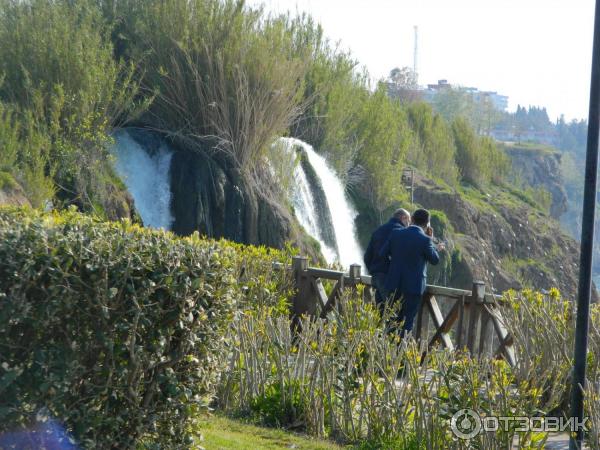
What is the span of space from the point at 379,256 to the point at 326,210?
15.7m

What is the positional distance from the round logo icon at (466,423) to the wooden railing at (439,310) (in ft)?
10.6

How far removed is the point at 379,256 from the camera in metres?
9.52

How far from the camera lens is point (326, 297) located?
10.8m

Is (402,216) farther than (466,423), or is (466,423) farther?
(402,216)

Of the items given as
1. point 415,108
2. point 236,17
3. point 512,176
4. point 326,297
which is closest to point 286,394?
→ point 326,297

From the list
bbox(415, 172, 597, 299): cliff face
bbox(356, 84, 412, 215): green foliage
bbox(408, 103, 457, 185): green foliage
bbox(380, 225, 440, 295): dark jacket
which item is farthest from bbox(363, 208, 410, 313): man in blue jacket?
bbox(408, 103, 457, 185): green foliage

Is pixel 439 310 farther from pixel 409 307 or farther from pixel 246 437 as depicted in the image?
pixel 246 437

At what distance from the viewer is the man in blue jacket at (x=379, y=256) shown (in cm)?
955

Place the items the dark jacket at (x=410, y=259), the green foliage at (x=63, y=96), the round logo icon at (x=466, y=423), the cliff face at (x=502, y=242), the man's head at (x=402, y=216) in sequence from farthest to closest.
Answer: the cliff face at (x=502, y=242) → the green foliage at (x=63, y=96) → the man's head at (x=402, y=216) → the dark jacket at (x=410, y=259) → the round logo icon at (x=466, y=423)

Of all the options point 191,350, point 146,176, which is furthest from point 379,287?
point 146,176

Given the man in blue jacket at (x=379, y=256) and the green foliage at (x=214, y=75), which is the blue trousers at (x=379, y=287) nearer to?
the man in blue jacket at (x=379, y=256)

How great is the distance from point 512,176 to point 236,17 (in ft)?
167

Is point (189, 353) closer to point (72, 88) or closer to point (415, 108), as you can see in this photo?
point (72, 88)

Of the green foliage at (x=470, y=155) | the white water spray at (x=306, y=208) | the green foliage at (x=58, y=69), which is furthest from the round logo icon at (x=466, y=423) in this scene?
the green foliage at (x=470, y=155)
